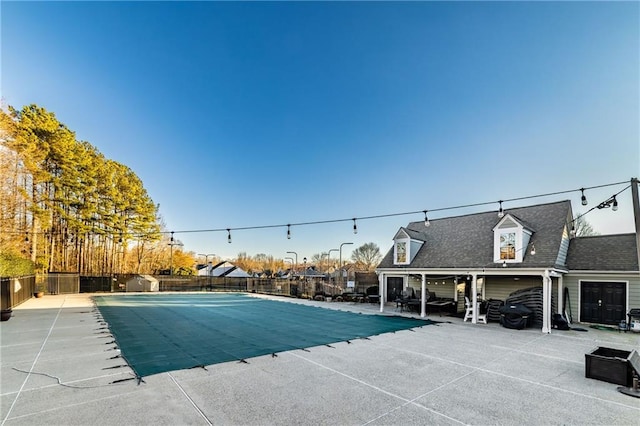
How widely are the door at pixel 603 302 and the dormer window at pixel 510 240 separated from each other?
2931mm

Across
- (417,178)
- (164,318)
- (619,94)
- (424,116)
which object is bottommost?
(164,318)

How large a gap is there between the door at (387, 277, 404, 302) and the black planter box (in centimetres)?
1343

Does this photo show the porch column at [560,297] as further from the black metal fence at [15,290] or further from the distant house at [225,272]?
the distant house at [225,272]

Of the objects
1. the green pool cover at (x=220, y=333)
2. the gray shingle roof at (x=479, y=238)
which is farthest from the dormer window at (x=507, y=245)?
the green pool cover at (x=220, y=333)

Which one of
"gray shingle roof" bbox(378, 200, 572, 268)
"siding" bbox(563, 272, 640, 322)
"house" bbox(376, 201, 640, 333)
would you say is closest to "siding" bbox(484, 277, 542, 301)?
"house" bbox(376, 201, 640, 333)

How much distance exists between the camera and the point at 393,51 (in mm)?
12812

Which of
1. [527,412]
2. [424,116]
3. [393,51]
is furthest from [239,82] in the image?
[527,412]

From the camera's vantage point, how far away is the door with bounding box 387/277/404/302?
19166 millimetres

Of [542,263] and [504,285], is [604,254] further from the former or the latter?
[504,285]

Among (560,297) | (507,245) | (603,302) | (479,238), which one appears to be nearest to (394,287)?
(479,238)

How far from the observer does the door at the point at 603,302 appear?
11.4m

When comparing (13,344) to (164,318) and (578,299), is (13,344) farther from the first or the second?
(578,299)

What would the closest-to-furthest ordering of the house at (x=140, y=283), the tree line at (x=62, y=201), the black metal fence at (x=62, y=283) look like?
the tree line at (x=62, y=201) < the black metal fence at (x=62, y=283) < the house at (x=140, y=283)

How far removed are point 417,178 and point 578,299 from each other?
8.97 m
